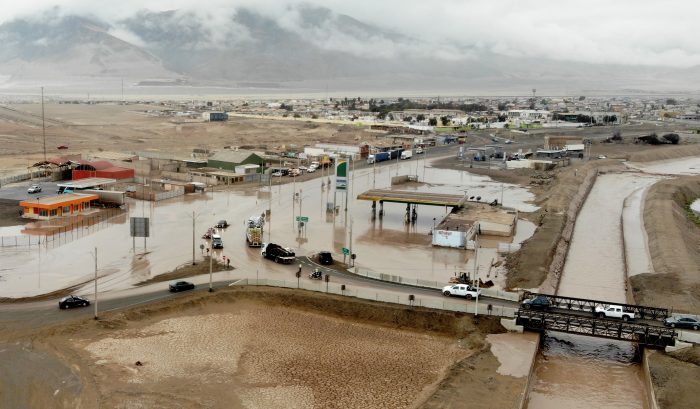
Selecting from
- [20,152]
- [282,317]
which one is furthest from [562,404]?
[20,152]

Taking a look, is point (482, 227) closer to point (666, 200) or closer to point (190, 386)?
point (666, 200)

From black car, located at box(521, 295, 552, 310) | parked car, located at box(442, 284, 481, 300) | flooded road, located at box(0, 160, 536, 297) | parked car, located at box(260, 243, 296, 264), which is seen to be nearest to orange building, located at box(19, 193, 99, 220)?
flooded road, located at box(0, 160, 536, 297)

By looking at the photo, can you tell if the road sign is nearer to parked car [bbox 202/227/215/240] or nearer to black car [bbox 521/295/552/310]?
parked car [bbox 202/227/215/240]

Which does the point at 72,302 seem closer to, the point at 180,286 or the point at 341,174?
the point at 180,286

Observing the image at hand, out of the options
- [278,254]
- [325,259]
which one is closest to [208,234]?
[278,254]

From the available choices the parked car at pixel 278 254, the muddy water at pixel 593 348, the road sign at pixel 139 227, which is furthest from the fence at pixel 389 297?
the road sign at pixel 139 227

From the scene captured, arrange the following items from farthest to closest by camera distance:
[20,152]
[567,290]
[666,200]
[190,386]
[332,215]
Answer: [20,152], [666,200], [332,215], [567,290], [190,386]
